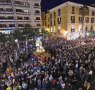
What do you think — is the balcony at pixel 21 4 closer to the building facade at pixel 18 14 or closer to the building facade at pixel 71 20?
the building facade at pixel 18 14

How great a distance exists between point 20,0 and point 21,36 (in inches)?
544

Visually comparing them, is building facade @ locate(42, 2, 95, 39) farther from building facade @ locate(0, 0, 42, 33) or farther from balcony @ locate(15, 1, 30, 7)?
balcony @ locate(15, 1, 30, 7)

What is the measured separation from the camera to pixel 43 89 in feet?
53.8

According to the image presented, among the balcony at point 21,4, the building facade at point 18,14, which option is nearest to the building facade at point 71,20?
the building facade at point 18,14

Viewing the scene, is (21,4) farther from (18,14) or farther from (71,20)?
(71,20)

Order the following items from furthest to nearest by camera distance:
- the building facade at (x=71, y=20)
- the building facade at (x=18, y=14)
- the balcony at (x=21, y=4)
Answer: the balcony at (x=21, y=4), the building facade at (x=71, y=20), the building facade at (x=18, y=14)

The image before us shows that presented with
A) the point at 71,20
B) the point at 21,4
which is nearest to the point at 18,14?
the point at 21,4

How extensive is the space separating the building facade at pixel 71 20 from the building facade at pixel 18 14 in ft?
15.4

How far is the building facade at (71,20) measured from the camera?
5520cm

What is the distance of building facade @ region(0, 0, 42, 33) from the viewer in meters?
53.9

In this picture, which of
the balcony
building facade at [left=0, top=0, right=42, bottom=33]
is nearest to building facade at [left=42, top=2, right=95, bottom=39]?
building facade at [left=0, top=0, right=42, bottom=33]

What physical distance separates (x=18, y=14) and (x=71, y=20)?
14.1m

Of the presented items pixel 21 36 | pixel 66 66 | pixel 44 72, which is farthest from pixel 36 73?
pixel 21 36

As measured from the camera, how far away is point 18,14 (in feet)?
186
